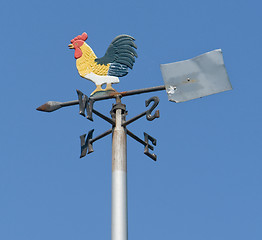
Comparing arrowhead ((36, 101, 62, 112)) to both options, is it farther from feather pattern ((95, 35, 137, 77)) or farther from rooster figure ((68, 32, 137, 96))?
feather pattern ((95, 35, 137, 77))

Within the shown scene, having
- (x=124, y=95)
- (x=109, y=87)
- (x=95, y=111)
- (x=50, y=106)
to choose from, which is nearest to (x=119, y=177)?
(x=95, y=111)

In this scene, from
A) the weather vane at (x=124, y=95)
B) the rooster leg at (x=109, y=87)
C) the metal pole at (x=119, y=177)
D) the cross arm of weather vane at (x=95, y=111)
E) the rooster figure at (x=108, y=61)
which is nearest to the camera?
the metal pole at (x=119, y=177)

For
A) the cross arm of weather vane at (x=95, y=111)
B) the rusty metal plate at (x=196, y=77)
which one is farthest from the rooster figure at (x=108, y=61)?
the rusty metal plate at (x=196, y=77)

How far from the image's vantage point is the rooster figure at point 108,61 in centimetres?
772

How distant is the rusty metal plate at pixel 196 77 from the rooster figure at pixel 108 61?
2.85 ft

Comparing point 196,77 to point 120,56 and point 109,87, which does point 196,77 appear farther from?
point 120,56

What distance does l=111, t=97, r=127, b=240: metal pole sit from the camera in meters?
6.19

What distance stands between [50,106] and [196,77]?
198 centimetres

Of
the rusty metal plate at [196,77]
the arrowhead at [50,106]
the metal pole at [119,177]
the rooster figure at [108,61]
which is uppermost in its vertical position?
the rooster figure at [108,61]

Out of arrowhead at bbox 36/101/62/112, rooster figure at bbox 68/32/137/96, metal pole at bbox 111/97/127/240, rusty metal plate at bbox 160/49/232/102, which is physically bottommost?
metal pole at bbox 111/97/127/240

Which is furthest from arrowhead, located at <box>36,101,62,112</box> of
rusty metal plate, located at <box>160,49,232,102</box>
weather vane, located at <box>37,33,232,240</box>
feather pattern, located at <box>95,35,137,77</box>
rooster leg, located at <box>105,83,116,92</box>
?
rusty metal plate, located at <box>160,49,232,102</box>

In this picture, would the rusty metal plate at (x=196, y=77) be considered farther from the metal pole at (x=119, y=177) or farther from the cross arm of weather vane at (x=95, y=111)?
the metal pole at (x=119, y=177)

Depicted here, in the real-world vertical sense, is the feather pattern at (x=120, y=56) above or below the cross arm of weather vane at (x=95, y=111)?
above

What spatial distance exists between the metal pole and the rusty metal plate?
27.1 inches
